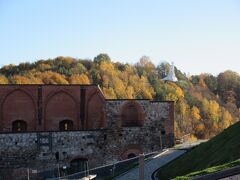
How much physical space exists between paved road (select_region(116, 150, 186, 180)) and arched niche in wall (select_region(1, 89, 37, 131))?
9.14 meters

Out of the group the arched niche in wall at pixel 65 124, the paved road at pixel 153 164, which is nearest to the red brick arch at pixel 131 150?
the paved road at pixel 153 164

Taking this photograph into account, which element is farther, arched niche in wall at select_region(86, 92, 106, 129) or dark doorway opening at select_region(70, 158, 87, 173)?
arched niche in wall at select_region(86, 92, 106, 129)

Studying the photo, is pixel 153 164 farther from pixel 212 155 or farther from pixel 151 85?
pixel 151 85

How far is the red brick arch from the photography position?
2839 centimetres

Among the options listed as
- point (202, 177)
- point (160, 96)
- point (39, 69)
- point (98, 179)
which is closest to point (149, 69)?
point (160, 96)

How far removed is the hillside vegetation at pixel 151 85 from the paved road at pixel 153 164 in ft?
132

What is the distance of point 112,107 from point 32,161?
606 centimetres

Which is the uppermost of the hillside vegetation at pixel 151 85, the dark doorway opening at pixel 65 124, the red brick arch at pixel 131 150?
the hillside vegetation at pixel 151 85

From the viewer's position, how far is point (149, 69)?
3841 inches

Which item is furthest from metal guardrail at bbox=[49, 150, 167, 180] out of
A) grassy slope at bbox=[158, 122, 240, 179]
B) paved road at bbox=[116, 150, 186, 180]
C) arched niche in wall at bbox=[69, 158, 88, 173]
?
grassy slope at bbox=[158, 122, 240, 179]

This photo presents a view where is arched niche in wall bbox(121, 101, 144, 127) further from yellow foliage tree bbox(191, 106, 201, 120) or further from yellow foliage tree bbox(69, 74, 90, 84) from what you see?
yellow foliage tree bbox(191, 106, 201, 120)

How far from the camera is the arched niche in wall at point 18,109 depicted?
30.0 m

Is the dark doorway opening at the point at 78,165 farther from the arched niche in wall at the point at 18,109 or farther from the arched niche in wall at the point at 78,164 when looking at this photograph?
the arched niche in wall at the point at 18,109

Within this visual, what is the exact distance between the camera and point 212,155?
17594 mm
